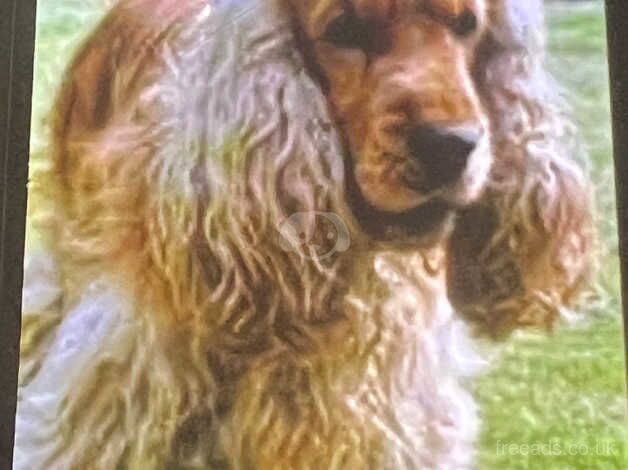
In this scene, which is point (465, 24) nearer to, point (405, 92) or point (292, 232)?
point (405, 92)

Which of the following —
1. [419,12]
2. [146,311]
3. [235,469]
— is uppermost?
[419,12]

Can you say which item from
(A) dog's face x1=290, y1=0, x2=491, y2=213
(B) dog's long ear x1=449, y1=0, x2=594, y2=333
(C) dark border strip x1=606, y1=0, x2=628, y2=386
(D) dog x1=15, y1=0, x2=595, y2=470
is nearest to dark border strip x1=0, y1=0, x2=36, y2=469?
(D) dog x1=15, y1=0, x2=595, y2=470

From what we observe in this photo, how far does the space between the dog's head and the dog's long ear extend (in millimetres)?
13

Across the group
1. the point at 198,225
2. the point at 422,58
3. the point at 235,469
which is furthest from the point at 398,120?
the point at 235,469

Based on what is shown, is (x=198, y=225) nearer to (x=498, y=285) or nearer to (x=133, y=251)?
(x=133, y=251)

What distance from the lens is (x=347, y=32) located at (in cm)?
64

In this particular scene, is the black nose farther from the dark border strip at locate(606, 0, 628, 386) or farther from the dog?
the dark border strip at locate(606, 0, 628, 386)

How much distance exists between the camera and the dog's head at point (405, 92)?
62cm

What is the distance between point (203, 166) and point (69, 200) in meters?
0.10

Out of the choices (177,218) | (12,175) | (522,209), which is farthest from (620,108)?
(12,175)

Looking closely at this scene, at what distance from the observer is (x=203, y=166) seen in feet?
2.04

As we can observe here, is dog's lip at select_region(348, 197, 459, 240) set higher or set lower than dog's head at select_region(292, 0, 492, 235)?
lower

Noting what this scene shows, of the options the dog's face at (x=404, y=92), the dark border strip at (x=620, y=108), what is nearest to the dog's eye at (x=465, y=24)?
the dog's face at (x=404, y=92)

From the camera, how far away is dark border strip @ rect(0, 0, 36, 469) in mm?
597
